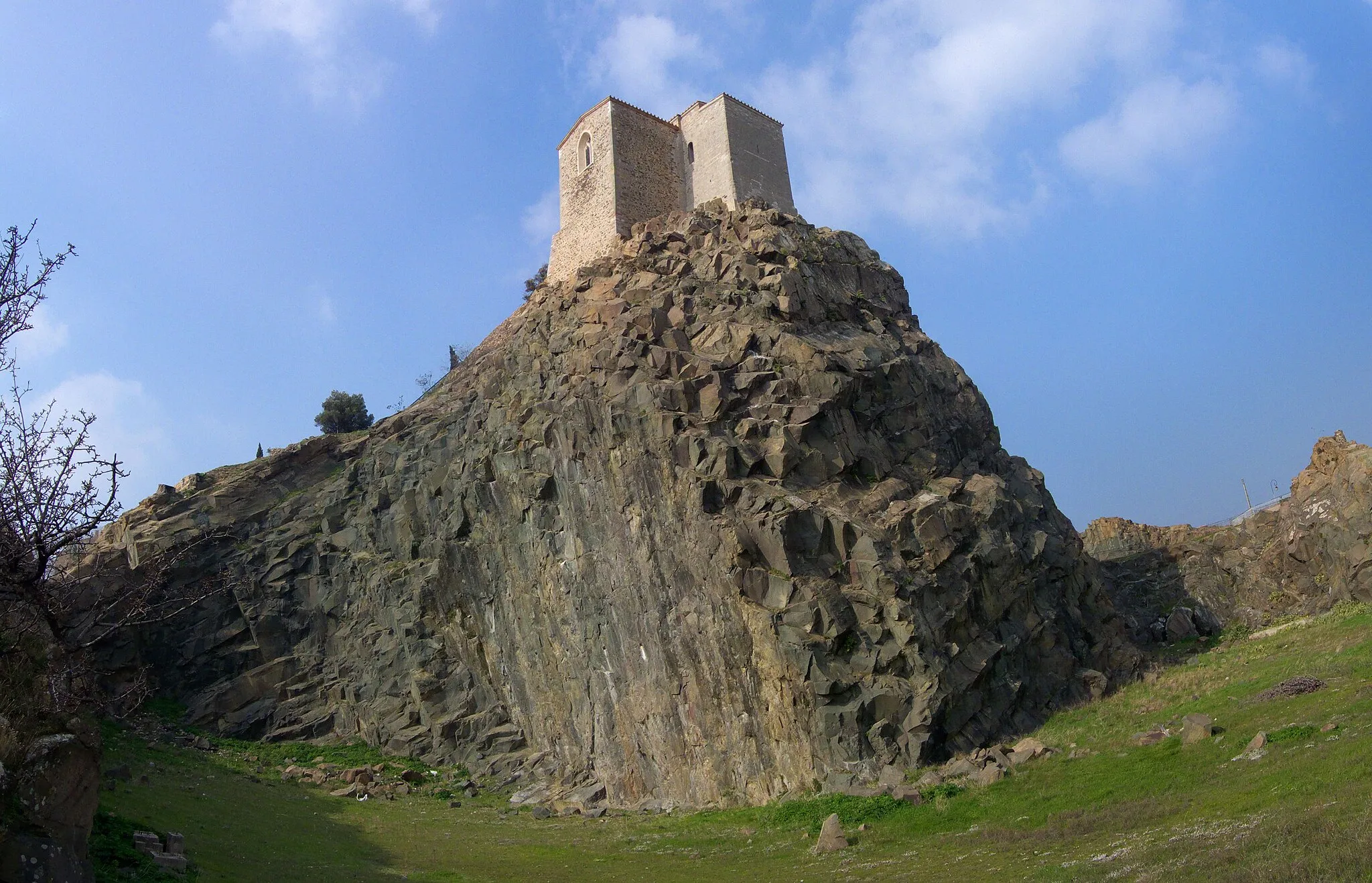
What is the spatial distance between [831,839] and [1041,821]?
4.86 meters

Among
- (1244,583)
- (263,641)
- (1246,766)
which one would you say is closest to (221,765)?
(263,641)

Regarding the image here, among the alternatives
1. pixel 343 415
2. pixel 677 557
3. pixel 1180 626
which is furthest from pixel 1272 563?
pixel 343 415

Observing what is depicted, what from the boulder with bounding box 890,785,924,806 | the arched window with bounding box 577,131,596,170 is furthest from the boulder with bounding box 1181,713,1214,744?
the arched window with bounding box 577,131,596,170

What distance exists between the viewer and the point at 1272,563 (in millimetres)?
40219

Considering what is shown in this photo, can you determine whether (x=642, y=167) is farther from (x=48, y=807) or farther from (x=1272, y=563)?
(x=48, y=807)

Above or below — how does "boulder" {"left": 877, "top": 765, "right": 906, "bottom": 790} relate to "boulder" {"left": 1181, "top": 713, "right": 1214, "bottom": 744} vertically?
below

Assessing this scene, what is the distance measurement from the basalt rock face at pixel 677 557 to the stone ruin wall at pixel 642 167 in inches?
91.0

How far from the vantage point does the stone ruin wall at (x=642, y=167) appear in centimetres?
4881

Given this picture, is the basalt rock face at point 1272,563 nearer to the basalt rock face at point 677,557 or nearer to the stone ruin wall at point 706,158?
the basalt rock face at point 677,557

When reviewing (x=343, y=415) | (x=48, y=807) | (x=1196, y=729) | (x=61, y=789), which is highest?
(x=343, y=415)

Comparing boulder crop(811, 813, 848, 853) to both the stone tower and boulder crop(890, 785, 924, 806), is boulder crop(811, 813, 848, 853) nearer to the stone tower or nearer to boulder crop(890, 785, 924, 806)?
boulder crop(890, 785, 924, 806)

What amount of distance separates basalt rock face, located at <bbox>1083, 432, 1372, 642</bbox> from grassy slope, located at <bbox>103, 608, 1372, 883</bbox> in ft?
12.6

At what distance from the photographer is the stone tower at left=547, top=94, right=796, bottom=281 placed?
160ft

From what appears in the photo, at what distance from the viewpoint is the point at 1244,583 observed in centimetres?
4088
